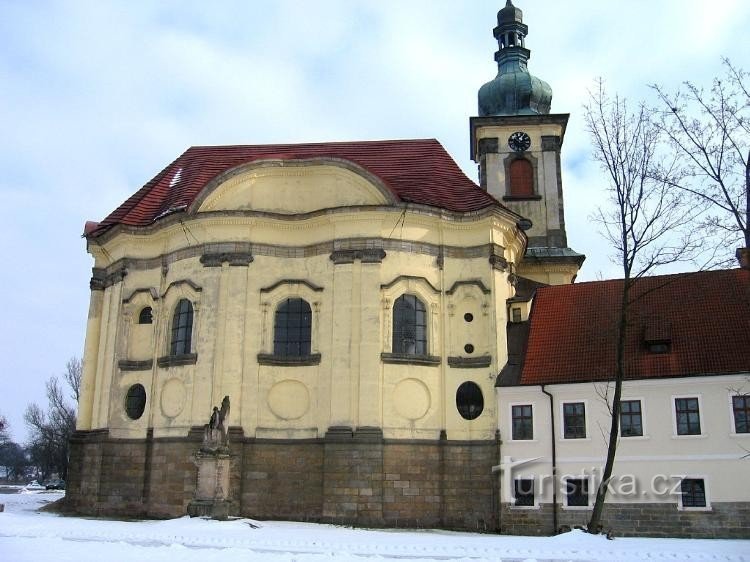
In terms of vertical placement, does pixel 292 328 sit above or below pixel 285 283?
below

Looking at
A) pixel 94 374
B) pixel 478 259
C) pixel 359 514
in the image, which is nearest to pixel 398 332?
pixel 478 259

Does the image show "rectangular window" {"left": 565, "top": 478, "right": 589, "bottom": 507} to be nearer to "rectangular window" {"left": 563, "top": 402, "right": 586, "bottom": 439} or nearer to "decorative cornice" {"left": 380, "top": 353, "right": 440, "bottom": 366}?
"rectangular window" {"left": 563, "top": 402, "right": 586, "bottom": 439}

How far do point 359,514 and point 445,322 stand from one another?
6.82 meters

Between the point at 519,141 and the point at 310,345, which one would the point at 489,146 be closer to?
the point at 519,141

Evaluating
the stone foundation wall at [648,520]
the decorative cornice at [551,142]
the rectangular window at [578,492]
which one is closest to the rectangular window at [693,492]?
the stone foundation wall at [648,520]

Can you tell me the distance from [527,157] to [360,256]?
13892 millimetres

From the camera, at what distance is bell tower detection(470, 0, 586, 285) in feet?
111

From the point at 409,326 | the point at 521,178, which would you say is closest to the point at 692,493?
the point at 409,326

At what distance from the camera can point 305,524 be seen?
2319 cm

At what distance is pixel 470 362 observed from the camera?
2564 cm

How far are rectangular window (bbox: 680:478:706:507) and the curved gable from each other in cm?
1316

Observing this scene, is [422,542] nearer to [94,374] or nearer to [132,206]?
[94,374]

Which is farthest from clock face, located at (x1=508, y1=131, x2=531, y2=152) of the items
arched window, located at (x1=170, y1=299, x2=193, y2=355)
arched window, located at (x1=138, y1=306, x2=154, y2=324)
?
arched window, located at (x1=138, y1=306, x2=154, y2=324)

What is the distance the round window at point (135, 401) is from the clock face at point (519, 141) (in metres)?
20.0
